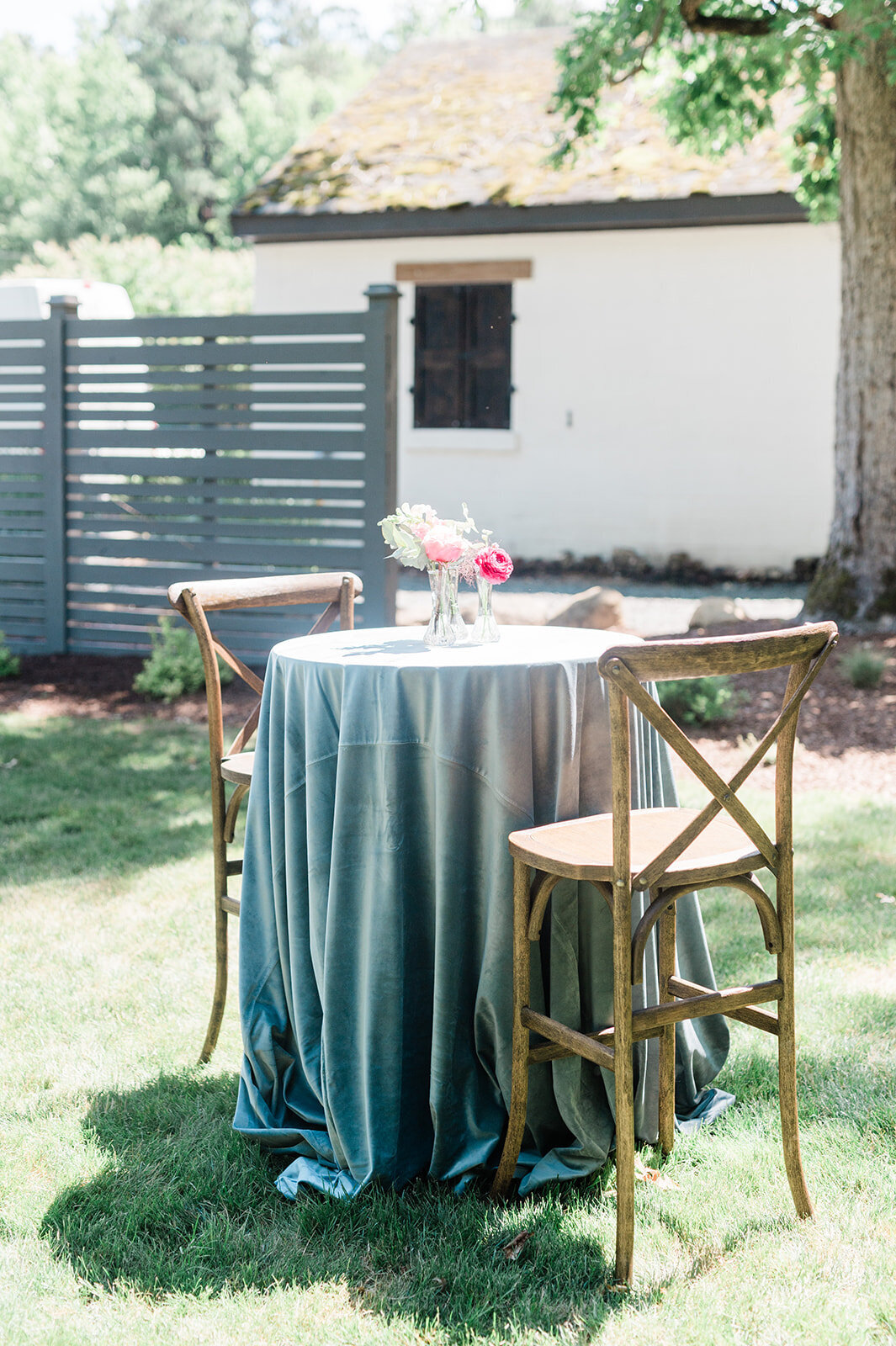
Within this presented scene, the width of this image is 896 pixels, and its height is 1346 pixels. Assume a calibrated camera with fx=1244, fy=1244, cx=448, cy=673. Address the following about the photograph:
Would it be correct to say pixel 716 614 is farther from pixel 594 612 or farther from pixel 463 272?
pixel 463 272

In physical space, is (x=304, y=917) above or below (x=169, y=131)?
below

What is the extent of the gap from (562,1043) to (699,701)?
3.90 metres

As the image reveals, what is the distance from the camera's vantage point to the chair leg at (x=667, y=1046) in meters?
2.75

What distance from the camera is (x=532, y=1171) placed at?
2.66m

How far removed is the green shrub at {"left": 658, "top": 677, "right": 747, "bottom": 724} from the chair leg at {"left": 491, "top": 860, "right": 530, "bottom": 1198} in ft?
12.3

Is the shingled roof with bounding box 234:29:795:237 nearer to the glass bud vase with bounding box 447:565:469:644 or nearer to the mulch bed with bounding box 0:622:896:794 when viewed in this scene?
the mulch bed with bounding box 0:622:896:794

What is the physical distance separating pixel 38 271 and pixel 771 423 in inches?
426

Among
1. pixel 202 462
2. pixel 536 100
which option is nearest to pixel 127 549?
pixel 202 462

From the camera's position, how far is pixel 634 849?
251 cm

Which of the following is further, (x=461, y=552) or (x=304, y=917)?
(x=461, y=552)

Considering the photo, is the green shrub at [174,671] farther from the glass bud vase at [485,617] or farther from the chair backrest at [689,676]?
the chair backrest at [689,676]

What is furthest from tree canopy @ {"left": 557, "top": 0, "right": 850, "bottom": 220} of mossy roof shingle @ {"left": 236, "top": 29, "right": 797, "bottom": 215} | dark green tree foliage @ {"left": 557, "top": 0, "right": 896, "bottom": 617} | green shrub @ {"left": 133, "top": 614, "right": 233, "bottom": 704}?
green shrub @ {"left": 133, "top": 614, "right": 233, "bottom": 704}

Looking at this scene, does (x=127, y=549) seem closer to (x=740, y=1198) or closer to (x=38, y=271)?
(x=740, y=1198)

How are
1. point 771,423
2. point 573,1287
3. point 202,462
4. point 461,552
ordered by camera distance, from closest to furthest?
point 573,1287
point 461,552
point 202,462
point 771,423
